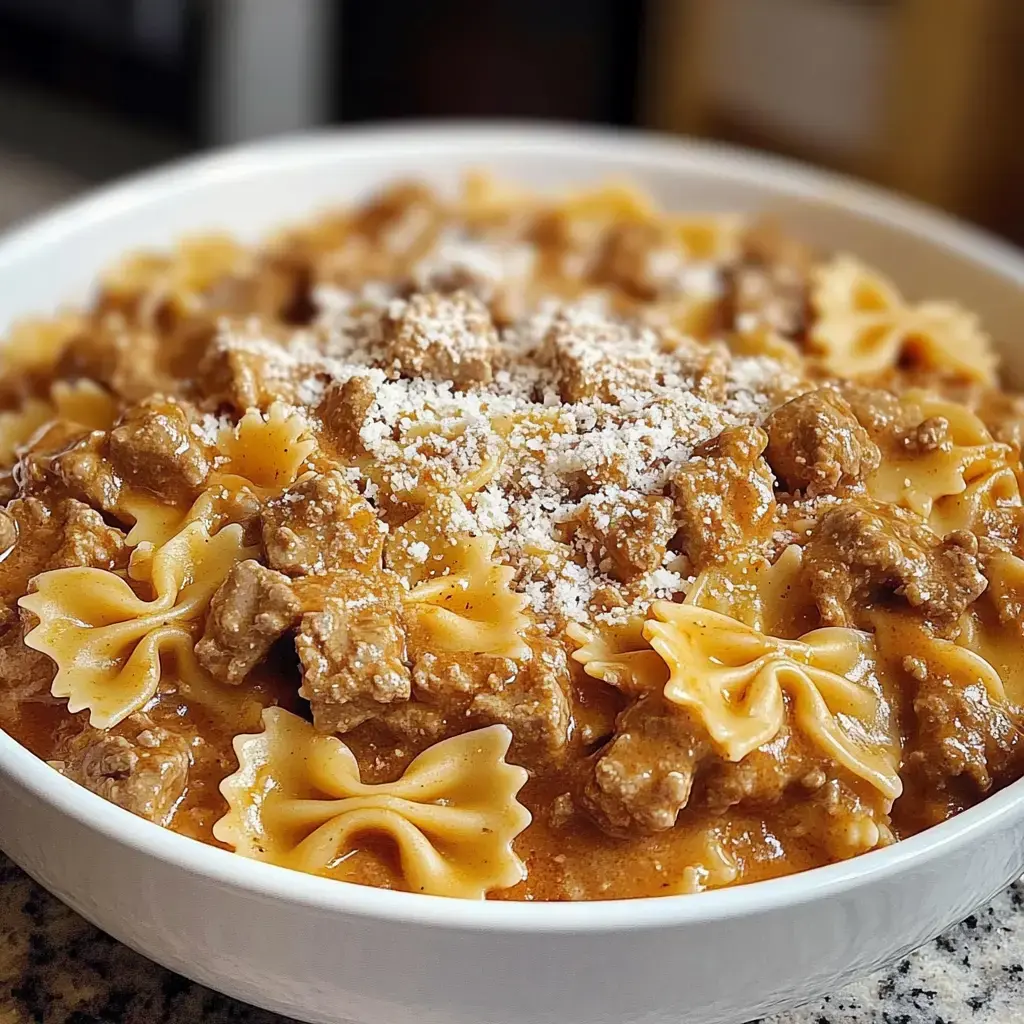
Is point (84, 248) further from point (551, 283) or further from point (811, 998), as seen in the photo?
point (811, 998)

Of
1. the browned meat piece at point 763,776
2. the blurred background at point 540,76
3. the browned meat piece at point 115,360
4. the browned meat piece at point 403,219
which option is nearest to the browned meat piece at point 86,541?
the browned meat piece at point 115,360

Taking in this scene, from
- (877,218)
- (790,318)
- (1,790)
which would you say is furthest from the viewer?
(877,218)

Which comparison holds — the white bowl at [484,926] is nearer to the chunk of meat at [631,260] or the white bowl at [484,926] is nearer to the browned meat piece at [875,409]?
the browned meat piece at [875,409]

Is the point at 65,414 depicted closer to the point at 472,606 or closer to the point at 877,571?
the point at 472,606

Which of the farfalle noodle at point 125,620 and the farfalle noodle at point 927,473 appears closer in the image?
the farfalle noodle at point 125,620

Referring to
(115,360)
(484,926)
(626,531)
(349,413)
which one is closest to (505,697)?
(626,531)

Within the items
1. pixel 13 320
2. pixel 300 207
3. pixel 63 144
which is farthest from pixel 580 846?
pixel 63 144
